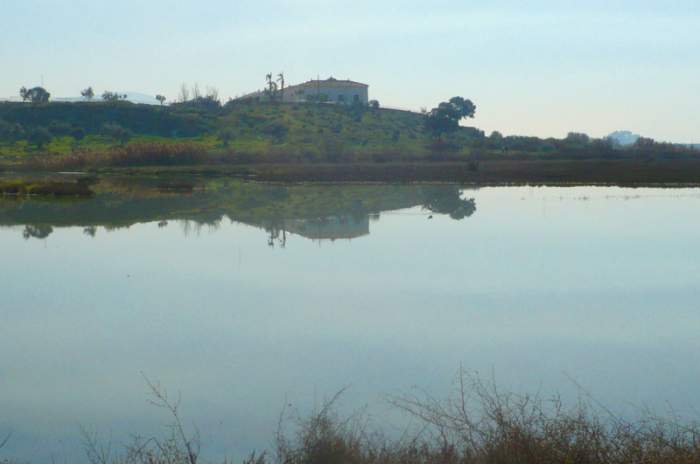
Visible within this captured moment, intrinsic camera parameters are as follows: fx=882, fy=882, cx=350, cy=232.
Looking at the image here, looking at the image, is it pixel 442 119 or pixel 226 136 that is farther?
pixel 442 119

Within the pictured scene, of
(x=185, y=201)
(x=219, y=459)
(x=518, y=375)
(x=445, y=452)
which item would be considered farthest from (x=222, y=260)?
(x=185, y=201)

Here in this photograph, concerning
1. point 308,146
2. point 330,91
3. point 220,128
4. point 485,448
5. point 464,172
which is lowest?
point 485,448

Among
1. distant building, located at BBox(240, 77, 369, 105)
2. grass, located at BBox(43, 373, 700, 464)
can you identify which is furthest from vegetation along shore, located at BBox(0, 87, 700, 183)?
grass, located at BBox(43, 373, 700, 464)

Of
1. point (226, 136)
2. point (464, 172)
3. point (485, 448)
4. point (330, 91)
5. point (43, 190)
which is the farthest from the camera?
point (330, 91)

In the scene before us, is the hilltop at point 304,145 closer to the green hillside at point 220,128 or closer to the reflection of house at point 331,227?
the green hillside at point 220,128

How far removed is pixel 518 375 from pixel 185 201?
23743 mm

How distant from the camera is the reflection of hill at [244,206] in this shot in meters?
23.2

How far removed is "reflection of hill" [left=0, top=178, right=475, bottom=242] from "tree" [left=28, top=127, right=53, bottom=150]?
31.8 metres

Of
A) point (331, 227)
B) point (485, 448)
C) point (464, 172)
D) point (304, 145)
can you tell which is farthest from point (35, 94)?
point (485, 448)

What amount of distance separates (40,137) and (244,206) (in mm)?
46532

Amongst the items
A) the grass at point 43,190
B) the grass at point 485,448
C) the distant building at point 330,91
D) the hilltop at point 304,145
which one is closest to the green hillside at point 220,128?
the hilltop at point 304,145

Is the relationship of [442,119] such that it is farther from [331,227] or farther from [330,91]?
[331,227]

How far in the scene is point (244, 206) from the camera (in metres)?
29.0

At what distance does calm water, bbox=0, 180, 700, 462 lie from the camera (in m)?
8.05
